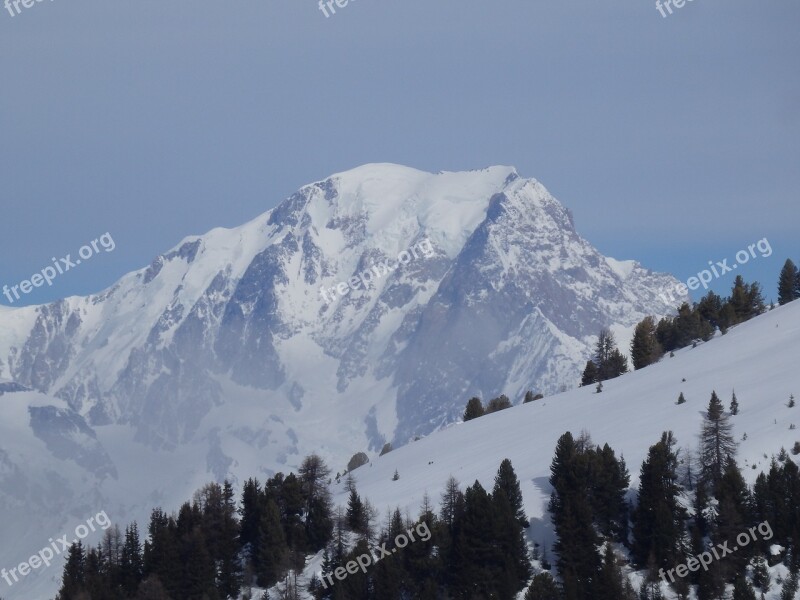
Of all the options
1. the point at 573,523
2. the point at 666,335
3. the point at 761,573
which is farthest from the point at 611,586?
the point at 666,335

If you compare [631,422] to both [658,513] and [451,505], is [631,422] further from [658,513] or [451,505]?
[658,513]

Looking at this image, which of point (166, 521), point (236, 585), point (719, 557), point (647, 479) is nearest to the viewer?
point (719, 557)

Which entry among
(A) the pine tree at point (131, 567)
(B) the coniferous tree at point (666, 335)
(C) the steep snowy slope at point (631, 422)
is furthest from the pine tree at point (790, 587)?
(B) the coniferous tree at point (666, 335)

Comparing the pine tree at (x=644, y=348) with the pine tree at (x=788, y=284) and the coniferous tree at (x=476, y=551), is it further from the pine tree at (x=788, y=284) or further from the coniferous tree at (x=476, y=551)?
the coniferous tree at (x=476, y=551)

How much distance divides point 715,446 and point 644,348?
53723 millimetres

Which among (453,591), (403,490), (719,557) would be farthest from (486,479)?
(719,557)

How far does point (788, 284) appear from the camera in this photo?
571 feet

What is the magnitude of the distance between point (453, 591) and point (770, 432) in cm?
2751

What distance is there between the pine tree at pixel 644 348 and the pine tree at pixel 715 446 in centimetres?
4858

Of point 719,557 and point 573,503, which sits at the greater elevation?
point 573,503

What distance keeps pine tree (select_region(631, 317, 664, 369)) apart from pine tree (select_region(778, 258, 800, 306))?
1640 centimetres

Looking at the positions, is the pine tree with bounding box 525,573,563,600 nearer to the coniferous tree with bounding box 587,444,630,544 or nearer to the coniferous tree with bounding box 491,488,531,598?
the coniferous tree with bounding box 491,488,531,598

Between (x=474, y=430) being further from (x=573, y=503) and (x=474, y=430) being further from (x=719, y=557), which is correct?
(x=719, y=557)

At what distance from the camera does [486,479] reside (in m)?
124
